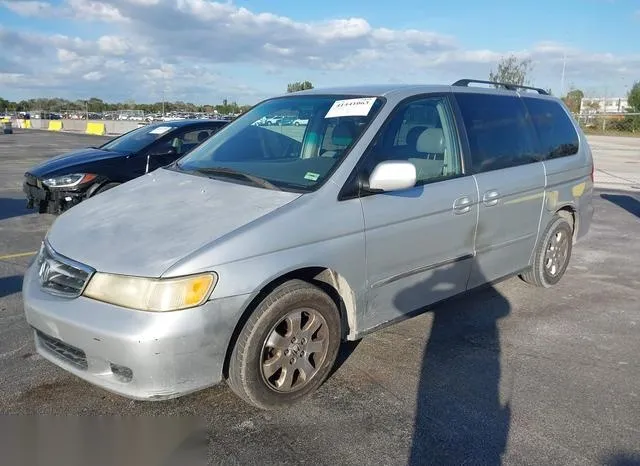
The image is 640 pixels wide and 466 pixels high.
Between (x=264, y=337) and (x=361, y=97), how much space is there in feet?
6.25

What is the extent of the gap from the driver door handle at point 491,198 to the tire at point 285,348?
162 centimetres

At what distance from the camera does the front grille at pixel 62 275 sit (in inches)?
115

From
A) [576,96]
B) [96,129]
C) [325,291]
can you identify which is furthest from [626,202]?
[576,96]

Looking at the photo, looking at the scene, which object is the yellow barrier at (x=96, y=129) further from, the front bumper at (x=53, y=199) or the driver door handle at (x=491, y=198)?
the driver door handle at (x=491, y=198)

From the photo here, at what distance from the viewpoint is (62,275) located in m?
3.04

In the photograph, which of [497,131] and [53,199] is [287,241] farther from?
[53,199]

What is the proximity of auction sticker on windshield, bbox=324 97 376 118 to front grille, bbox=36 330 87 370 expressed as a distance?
2.27 m

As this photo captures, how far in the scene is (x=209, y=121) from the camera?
9008 mm

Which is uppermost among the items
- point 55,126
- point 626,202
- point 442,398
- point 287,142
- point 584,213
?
point 287,142

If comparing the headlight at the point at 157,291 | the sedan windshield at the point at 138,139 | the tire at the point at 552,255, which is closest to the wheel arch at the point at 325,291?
the headlight at the point at 157,291

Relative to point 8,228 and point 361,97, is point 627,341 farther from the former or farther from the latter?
point 8,228

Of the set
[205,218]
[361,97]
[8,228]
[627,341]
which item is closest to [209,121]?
[8,228]

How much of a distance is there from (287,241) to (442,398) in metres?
1.36

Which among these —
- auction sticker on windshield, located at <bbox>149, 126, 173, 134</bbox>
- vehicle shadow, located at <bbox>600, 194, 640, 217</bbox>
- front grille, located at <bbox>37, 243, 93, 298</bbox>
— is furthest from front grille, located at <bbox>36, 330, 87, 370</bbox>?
vehicle shadow, located at <bbox>600, 194, 640, 217</bbox>
